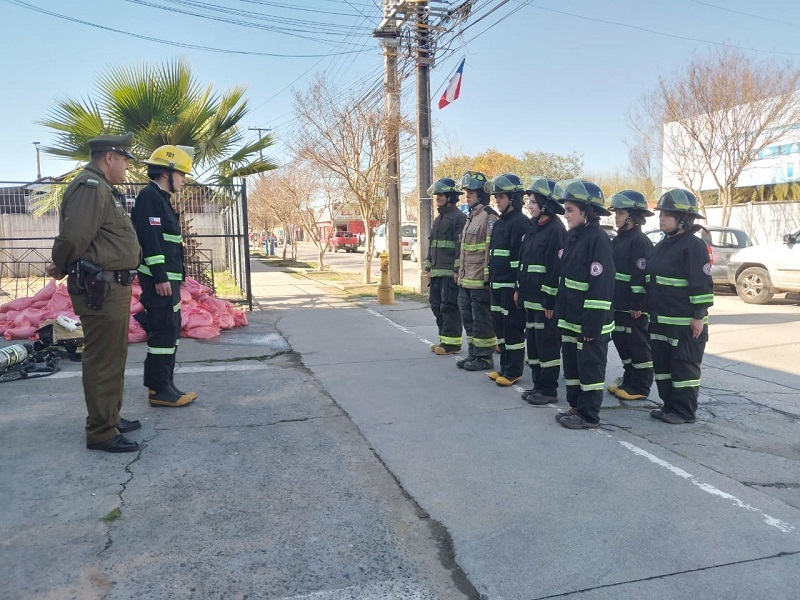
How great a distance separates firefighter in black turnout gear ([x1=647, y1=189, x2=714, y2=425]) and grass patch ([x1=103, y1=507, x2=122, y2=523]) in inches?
168

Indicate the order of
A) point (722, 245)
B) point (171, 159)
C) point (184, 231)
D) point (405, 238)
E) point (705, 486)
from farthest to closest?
point (405, 238), point (722, 245), point (184, 231), point (171, 159), point (705, 486)

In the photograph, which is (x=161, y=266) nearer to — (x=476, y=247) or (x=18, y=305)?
(x=476, y=247)

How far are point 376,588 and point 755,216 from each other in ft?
81.1

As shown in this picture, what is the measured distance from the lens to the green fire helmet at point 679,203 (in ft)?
17.0

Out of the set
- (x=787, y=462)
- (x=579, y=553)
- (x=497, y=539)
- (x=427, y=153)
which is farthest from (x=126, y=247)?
(x=427, y=153)

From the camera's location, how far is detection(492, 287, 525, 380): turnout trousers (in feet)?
20.7

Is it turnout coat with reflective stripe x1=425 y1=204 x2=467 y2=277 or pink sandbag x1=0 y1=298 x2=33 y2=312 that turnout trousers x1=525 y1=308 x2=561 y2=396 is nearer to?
turnout coat with reflective stripe x1=425 y1=204 x2=467 y2=277

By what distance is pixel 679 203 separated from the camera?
5199mm

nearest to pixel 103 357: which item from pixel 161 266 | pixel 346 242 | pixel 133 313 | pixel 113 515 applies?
pixel 161 266

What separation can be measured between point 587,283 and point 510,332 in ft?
4.92

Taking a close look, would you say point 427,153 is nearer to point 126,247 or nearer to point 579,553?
point 126,247

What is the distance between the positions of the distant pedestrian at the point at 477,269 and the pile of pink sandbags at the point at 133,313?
3988mm

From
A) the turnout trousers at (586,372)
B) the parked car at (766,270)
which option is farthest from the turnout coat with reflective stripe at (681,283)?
the parked car at (766,270)

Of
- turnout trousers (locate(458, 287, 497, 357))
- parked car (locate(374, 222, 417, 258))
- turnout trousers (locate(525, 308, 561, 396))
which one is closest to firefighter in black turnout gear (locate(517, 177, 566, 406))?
turnout trousers (locate(525, 308, 561, 396))
